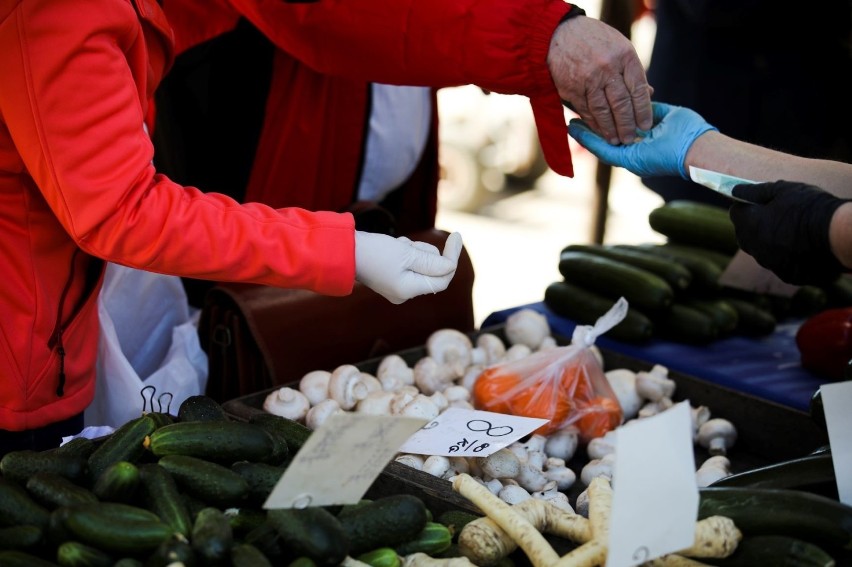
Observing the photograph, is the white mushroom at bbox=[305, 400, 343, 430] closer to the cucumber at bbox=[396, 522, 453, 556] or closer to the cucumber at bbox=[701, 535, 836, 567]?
the cucumber at bbox=[396, 522, 453, 556]

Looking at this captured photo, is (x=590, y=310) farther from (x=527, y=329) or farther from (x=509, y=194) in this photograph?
(x=509, y=194)

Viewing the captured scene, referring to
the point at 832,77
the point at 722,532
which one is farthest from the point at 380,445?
the point at 832,77

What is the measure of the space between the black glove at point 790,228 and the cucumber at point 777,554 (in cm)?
49

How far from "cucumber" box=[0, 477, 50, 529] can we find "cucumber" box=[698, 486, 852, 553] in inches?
36.9

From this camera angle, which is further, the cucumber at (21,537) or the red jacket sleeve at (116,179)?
the red jacket sleeve at (116,179)

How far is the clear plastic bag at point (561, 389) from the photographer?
215cm

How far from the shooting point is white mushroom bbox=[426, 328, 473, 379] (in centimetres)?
244

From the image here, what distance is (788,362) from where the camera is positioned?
2.62 metres

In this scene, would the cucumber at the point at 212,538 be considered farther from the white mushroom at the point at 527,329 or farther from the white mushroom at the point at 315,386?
the white mushroom at the point at 527,329

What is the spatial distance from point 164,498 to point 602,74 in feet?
4.10

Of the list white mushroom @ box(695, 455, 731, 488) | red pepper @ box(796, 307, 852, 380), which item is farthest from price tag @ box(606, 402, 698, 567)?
red pepper @ box(796, 307, 852, 380)

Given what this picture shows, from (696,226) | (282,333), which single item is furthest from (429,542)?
(696,226)

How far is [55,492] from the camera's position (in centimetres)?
133

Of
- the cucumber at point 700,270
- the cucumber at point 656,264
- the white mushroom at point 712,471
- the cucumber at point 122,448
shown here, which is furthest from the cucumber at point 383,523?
the cucumber at point 700,270
